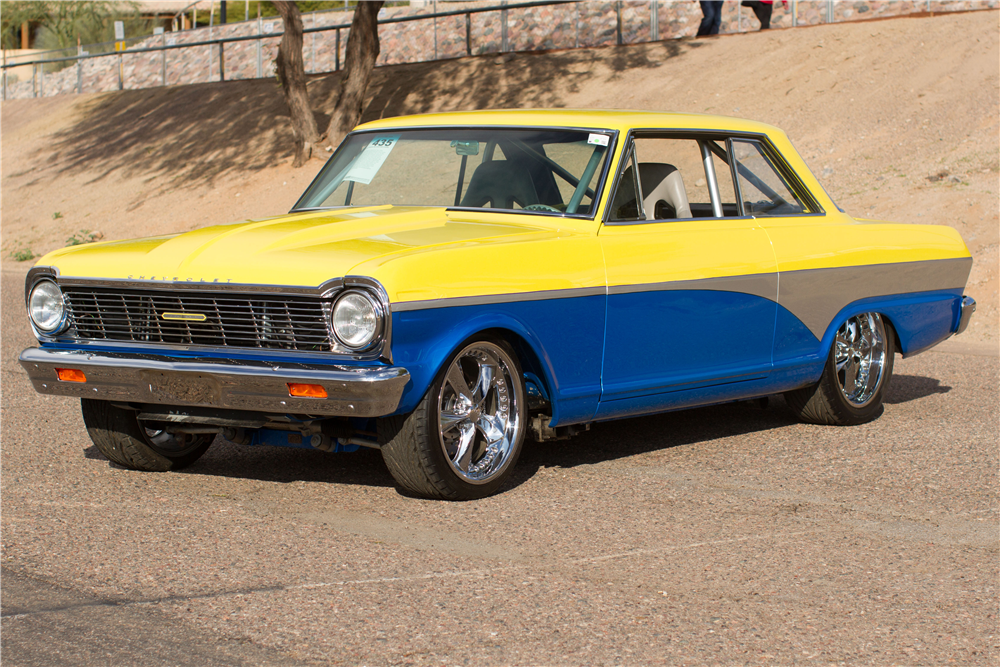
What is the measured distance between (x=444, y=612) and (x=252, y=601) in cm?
64

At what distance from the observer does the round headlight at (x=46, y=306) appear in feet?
17.5

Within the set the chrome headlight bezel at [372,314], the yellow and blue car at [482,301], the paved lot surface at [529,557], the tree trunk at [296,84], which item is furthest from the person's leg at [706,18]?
the chrome headlight bezel at [372,314]

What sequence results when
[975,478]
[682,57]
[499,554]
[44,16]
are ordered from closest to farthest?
[499,554] → [975,478] → [682,57] → [44,16]

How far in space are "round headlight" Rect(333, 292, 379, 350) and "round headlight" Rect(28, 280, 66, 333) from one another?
1481mm

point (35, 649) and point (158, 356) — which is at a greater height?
point (158, 356)

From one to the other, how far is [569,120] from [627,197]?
530mm

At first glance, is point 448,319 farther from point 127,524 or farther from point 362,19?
point 362,19

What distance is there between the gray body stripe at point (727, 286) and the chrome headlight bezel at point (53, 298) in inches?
97.8

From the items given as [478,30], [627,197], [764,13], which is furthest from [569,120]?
[478,30]

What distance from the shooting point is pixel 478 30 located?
97.8 feet

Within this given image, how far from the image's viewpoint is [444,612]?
3.79 m

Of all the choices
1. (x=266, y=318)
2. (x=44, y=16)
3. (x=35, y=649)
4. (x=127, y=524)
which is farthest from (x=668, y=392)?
(x=44, y=16)

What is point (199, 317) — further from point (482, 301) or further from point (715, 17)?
point (715, 17)

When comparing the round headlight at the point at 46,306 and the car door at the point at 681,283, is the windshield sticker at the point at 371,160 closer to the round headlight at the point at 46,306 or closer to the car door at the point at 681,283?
the car door at the point at 681,283
